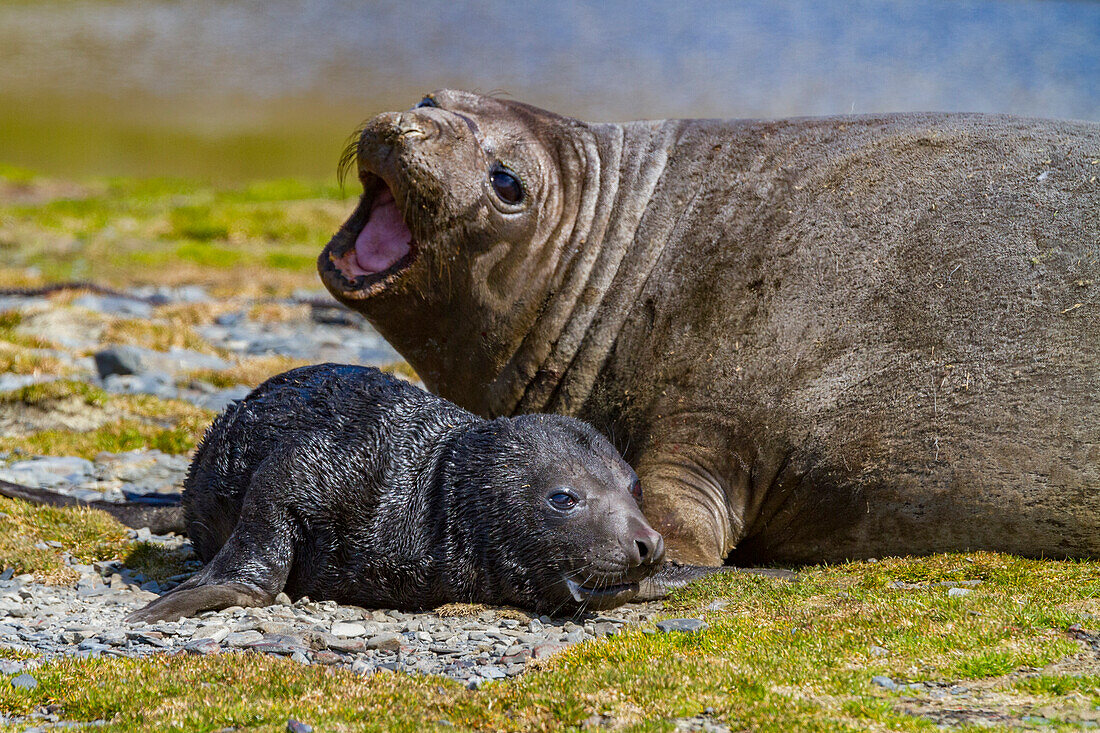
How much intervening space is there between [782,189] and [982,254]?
1.24 metres

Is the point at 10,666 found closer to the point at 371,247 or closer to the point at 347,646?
the point at 347,646

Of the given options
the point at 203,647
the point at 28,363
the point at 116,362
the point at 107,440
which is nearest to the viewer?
the point at 203,647

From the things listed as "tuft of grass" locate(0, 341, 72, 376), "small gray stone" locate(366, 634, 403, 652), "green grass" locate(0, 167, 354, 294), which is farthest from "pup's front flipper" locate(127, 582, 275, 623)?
"green grass" locate(0, 167, 354, 294)

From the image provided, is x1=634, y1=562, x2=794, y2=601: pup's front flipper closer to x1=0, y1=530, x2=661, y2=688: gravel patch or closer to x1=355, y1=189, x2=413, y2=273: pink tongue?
x1=0, y1=530, x2=661, y2=688: gravel patch

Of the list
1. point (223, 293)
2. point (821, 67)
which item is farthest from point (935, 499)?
point (821, 67)

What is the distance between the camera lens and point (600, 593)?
20.2 feet

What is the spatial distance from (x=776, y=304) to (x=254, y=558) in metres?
3.24

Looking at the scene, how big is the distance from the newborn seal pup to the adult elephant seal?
3.08 ft

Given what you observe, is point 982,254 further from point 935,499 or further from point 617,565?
point 617,565

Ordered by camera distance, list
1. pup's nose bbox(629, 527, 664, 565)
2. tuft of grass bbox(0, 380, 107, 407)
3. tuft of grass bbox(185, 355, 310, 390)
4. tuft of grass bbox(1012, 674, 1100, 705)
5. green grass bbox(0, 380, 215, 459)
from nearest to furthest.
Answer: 1. tuft of grass bbox(1012, 674, 1100, 705)
2. pup's nose bbox(629, 527, 664, 565)
3. green grass bbox(0, 380, 215, 459)
4. tuft of grass bbox(0, 380, 107, 407)
5. tuft of grass bbox(185, 355, 310, 390)

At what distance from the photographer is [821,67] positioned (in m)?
73.4

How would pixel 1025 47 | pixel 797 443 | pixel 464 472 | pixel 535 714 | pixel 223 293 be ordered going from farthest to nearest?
pixel 1025 47 < pixel 223 293 < pixel 797 443 < pixel 464 472 < pixel 535 714

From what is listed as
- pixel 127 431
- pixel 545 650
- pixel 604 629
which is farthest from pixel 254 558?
pixel 127 431

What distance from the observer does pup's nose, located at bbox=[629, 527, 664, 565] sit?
19.7 feet
